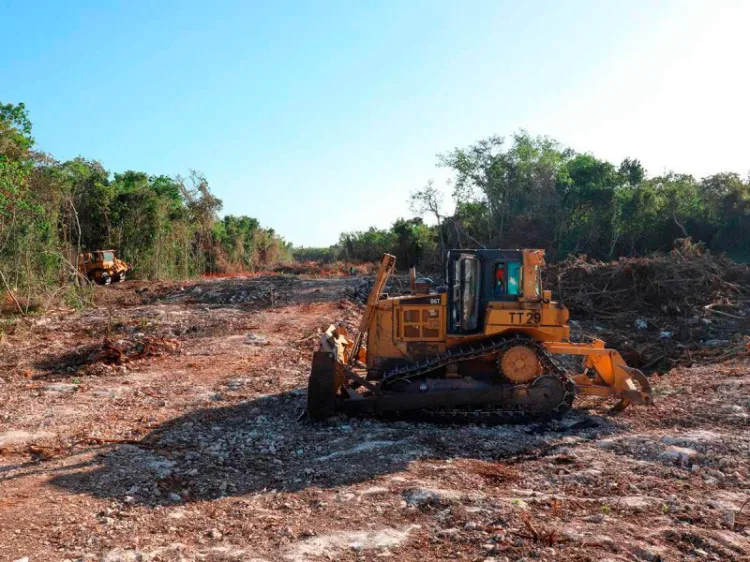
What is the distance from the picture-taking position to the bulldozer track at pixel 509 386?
23.8ft

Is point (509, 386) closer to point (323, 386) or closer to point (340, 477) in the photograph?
point (323, 386)

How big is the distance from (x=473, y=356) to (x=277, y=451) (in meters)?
2.54

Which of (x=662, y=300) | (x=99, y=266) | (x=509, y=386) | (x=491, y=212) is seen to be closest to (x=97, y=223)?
(x=99, y=266)

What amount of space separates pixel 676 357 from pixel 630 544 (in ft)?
29.4

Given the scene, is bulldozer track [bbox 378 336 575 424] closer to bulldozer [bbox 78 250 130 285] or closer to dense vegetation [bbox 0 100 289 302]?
dense vegetation [bbox 0 100 289 302]

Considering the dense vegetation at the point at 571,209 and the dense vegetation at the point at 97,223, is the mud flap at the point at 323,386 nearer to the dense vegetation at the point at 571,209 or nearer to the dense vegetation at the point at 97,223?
the dense vegetation at the point at 97,223

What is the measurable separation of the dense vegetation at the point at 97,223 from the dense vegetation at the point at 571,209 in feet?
33.2

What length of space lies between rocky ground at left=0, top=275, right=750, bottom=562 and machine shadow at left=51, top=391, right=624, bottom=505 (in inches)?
1.0

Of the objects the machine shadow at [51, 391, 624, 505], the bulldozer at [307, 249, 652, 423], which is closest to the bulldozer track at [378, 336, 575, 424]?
the bulldozer at [307, 249, 652, 423]

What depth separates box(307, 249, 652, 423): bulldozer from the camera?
7.27 metres

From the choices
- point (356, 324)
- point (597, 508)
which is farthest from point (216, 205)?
point (597, 508)

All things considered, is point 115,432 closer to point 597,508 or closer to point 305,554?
point 305,554

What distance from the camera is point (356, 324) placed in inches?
614

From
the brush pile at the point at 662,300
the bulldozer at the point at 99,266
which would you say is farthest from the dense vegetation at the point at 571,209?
the bulldozer at the point at 99,266
